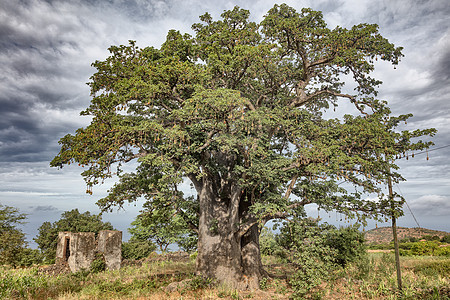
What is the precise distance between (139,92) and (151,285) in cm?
897

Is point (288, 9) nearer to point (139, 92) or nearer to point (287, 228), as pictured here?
point (139, 92)

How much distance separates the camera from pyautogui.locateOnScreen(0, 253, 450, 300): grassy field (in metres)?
10.9

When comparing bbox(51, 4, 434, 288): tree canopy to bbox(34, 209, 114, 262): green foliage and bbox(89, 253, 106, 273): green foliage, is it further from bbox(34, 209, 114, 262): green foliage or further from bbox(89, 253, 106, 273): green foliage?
bbox(34, 209, 114, 262): green foliage

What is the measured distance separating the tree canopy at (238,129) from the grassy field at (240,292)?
1.21m

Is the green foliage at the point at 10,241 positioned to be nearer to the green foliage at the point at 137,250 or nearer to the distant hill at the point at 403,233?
the green foliage at the point at 137,250

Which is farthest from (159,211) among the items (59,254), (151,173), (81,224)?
(81,224)

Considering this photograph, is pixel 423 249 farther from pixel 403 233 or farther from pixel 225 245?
pixel 225 245

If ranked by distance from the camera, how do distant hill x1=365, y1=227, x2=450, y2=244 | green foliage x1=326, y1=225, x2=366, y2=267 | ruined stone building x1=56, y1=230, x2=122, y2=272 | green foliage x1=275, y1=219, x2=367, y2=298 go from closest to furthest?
green foliage x1=275, y1=219, x2=367, y2=298, green foliage x1=326, y1=225, x2=366, y2=267, ruined stone building x1=56, y1=230, x2=122, y2=272, distant hill x1=365, y1=227, x2=450, y2=244

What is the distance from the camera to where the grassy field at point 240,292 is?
1091 centimetres

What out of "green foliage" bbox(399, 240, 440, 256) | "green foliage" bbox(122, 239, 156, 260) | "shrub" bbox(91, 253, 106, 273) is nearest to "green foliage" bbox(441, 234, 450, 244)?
"green foliage" bbox(399, 240, 440, 256)

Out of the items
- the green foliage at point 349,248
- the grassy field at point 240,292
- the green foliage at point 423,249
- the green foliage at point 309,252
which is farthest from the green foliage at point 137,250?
the green foliage at point 423,249

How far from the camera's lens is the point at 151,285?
12.8m

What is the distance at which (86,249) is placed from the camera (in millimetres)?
16594

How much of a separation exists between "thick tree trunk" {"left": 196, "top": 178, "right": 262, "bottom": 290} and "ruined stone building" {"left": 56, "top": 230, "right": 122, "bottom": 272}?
723 centimetres
